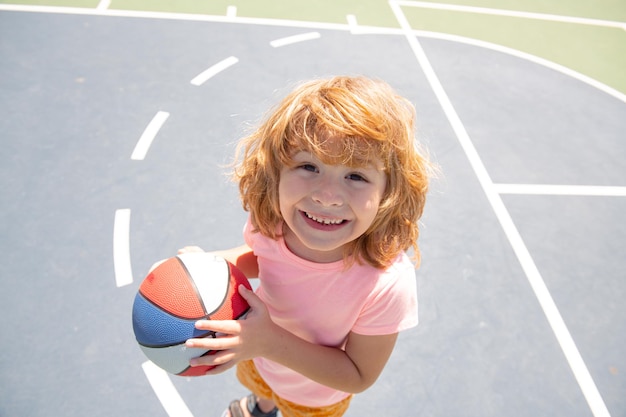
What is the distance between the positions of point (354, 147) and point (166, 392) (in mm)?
2375

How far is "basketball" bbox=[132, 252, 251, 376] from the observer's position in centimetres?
210

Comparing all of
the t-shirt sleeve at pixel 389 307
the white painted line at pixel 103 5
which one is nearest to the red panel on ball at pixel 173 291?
the t-shirt sleeve at pixel 389 307

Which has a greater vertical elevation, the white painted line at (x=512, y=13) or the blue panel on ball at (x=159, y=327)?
the white painted line at (x=512, y=13)

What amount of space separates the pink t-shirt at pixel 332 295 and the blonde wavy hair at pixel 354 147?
0.06 meters

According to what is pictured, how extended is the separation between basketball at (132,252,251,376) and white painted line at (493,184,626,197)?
3722 millimetres

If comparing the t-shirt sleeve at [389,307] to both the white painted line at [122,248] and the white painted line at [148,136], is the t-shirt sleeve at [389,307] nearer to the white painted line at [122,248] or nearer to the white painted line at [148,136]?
the white painted line at [122,248]

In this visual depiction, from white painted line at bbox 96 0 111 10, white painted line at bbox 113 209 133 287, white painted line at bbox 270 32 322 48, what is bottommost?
white painted line at bbox 113 209 133 287

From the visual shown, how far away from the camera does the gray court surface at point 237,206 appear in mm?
3512

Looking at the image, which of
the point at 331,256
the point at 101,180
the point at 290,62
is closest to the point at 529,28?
the point at 290,62

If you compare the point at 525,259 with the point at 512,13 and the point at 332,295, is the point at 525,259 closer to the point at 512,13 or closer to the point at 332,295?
the point at 332,295

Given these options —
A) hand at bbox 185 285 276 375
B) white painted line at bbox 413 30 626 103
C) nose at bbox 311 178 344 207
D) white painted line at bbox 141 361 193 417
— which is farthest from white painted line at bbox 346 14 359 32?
hand at bbox 185 285 276 375

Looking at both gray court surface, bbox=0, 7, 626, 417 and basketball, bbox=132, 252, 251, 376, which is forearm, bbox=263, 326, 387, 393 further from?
gray court surface, bbox=0, 7, 626, 417

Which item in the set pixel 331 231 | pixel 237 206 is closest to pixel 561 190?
pixel 237 206

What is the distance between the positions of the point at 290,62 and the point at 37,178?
10.9 feet
